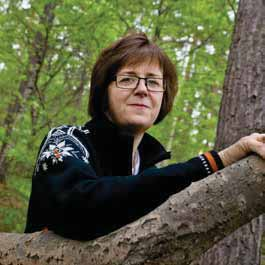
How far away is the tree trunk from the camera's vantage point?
3111mm

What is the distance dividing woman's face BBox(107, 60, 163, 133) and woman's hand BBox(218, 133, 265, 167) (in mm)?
471

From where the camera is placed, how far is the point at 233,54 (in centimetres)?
359

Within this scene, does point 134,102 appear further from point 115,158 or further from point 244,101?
point 244,101

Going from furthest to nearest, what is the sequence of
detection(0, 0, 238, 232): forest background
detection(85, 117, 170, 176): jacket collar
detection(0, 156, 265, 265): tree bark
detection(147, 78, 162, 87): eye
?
detection(0, 0, 238, 232): forest background
detection(147, 78, 162, 87): eye
detection(85, 117, 170, 176): jacket collar
detection(0, 156, 265, 265): tree bark

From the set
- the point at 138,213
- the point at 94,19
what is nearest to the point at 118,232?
the point at 138,213

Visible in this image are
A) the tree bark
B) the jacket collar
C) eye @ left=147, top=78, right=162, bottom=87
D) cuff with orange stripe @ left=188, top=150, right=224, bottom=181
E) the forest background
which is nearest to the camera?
the tree bark

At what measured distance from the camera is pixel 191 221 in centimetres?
112

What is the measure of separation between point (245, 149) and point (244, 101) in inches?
87.6

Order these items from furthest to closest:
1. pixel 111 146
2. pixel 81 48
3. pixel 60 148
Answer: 1. pixel 81 48
2. pixel 111 146
3. pixel 60 148

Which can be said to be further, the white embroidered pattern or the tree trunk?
the tree trunk

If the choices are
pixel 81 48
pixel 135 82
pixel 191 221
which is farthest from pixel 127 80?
pixel 81 48

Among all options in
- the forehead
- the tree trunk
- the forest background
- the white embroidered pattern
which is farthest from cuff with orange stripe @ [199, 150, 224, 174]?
the forest background

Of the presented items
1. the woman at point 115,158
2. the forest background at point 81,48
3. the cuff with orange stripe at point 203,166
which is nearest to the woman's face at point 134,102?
the woman at point 115,158

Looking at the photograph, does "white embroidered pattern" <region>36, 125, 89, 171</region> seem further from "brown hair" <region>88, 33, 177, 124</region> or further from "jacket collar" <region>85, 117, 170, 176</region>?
"brown hair" <region>88, 33, 177, 124</region>
